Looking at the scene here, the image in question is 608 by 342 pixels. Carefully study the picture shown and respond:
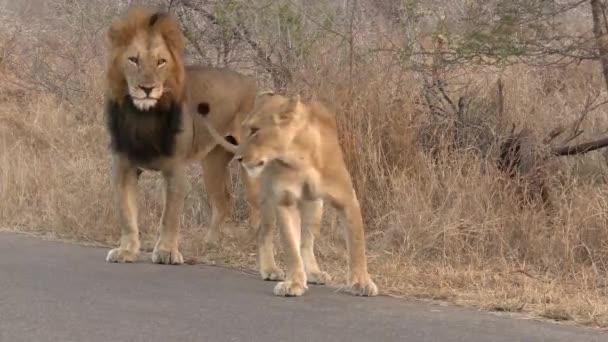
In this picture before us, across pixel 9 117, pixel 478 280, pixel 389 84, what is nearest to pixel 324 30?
pixel 389 84

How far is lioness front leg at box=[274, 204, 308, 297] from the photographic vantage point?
6148mm

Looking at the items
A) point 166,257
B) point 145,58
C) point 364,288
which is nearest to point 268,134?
point 364,288

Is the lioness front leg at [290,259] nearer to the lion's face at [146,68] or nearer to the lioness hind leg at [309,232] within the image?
the lioness hind leg at [309,232]

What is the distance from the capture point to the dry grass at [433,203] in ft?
22.1

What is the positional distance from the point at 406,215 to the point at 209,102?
1.79 m

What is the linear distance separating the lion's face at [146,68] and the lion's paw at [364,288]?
2.10 meters

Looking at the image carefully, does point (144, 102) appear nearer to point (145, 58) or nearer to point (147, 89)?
point (147, 89)

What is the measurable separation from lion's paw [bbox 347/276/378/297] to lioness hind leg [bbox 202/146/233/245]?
2.43m

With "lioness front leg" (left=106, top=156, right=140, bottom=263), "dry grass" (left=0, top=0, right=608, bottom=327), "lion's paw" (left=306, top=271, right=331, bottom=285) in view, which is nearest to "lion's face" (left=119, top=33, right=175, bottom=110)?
"lioness front leg" (left=106, top=156, right=140, bottom=263)

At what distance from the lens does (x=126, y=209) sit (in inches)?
298

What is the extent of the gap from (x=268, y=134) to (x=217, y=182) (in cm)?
249

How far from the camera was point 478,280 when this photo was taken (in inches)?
262

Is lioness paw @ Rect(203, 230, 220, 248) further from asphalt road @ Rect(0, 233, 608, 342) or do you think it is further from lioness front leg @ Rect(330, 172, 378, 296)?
lioness front leg @ Rect(330, 172, 378, 296)

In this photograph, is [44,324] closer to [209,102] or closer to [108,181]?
[209,102]
